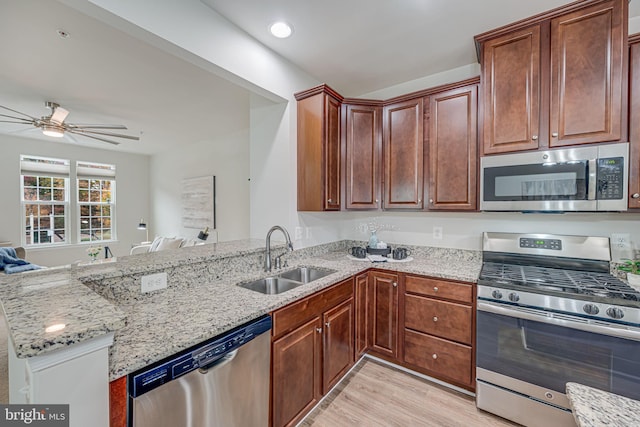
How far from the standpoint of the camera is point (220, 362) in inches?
46.2

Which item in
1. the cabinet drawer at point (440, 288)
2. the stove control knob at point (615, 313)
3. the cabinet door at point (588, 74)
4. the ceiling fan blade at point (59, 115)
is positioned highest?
the ceiling fan blade at point (59, 115)

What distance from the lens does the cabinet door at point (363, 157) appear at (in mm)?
2514

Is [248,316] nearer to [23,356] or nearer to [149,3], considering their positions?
[23,356]

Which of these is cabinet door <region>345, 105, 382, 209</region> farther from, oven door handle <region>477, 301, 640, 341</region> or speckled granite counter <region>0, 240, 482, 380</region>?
oven door handle <region>477, 301, 640, 341</region>

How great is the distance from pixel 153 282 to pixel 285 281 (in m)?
0.88

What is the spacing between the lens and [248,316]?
1.29 metres

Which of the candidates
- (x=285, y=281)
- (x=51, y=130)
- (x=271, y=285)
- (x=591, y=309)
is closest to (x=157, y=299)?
(x=271, y=285)

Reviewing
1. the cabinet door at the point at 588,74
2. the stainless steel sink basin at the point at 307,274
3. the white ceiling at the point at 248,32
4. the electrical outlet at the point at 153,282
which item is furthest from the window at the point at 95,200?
the cabinet door at the point at 588,74

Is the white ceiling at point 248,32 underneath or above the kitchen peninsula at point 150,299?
above

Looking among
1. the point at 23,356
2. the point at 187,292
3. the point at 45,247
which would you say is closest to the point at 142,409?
the point at 23,356

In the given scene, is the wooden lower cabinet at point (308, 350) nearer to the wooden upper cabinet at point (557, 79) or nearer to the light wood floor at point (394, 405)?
the light wood floor at point (394, 405)

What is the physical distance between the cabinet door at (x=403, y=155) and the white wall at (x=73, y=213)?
6414 millimetres

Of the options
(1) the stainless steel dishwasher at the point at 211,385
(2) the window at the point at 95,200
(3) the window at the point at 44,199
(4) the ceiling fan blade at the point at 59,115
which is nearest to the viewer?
(1) the stainless steel dishwasher at the point at 211,385

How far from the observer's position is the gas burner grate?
1.52 meters
